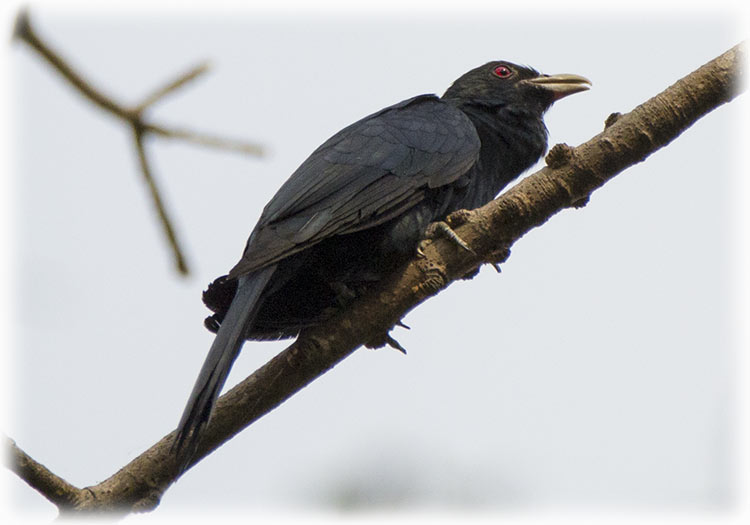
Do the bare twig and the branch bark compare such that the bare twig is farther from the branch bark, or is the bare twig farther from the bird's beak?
the bird's beak

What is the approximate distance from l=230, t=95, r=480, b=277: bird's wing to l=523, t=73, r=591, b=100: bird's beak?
2.98 ft

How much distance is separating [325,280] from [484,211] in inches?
33.0

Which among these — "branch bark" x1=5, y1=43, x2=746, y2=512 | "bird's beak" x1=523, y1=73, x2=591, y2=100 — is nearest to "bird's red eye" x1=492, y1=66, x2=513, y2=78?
"bird's beak" x1=523, y1=73, x2=591, y2=100

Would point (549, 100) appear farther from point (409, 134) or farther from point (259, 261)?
point (259, 261)

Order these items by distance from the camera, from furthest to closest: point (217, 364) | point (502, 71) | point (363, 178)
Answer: point (502, 71) → point (363, 178) → point (217, 364)

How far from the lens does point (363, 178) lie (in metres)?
4.29

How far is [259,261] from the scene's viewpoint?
3.83 metres

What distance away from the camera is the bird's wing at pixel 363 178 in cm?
400

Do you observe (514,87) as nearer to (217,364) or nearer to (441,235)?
(441,235)

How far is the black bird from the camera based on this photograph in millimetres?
3787

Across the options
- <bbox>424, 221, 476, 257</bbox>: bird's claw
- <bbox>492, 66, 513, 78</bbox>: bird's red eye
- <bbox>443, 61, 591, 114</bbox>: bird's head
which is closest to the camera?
<bbox>424, 221, 476, 257</bbox>: bird's claw

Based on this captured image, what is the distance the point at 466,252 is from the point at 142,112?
2688 mm

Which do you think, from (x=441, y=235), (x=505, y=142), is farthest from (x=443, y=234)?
(x=505, y=142)

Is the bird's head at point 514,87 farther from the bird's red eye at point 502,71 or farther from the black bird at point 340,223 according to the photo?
the black bird at point 340,223
